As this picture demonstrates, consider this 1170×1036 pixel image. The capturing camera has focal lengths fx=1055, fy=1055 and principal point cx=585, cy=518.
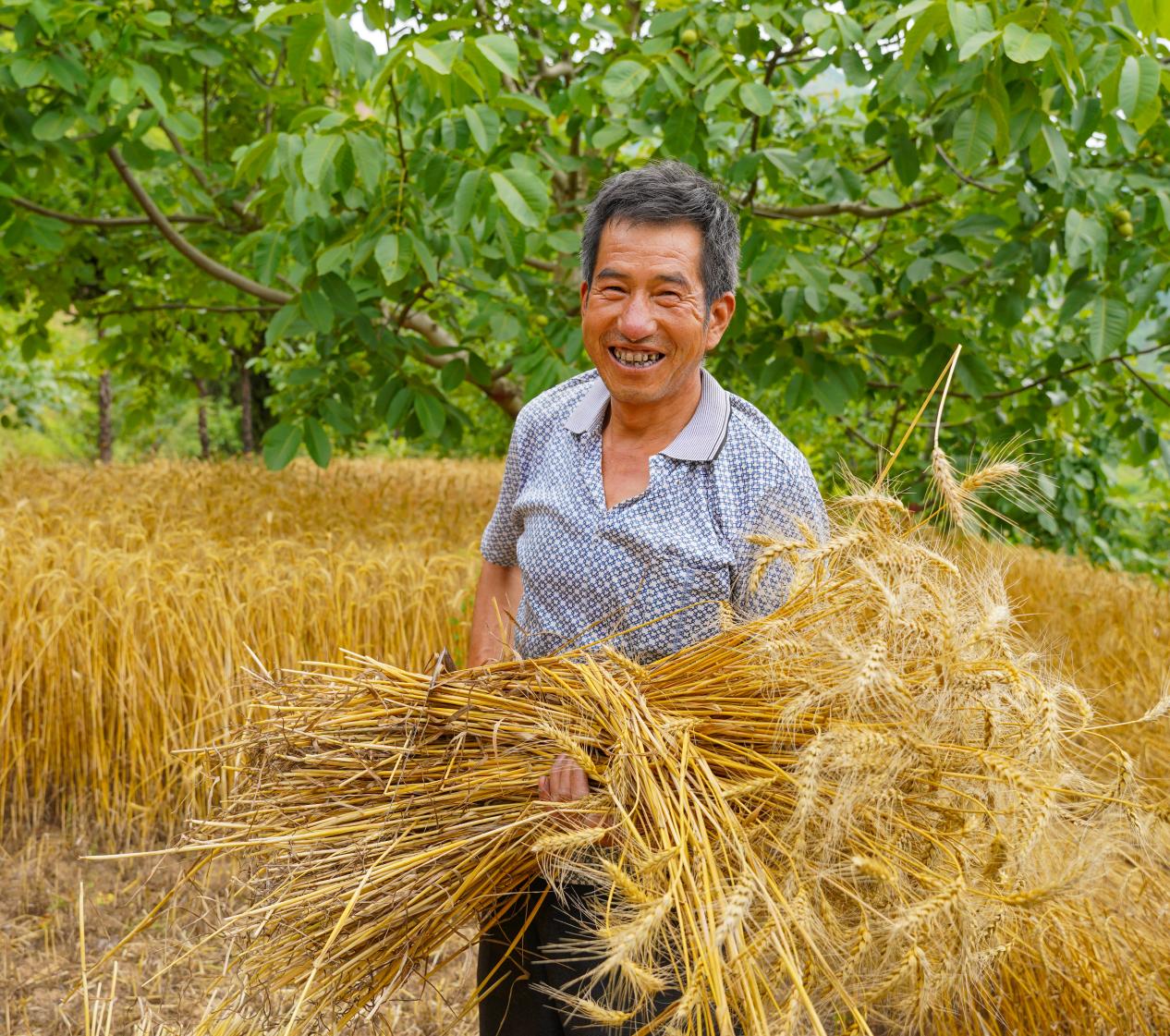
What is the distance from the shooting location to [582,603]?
4.51ft

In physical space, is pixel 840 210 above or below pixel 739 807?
above

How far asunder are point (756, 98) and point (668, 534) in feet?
5.63

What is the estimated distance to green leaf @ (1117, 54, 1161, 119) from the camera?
2090 millimetres

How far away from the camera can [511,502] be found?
1608 millimetres

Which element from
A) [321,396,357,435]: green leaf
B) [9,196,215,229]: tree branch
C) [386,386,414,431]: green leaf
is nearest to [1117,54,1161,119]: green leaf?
[386,386,414,431]: green leaf

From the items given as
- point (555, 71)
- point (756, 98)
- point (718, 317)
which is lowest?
point (718, 317)

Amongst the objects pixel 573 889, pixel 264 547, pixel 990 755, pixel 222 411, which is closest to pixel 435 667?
pixel 573 889

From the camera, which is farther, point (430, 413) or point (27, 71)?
point (430, 413)

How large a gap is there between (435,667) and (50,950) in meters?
1.93

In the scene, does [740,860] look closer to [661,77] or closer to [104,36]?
[661,77]

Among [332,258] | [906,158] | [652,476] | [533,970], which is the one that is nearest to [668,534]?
[652,476]

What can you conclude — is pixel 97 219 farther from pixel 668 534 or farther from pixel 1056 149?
pixel 668 534

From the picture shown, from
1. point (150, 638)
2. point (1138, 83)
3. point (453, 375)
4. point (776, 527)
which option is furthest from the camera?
point (453, 375)

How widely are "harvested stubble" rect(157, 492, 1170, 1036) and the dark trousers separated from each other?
0.41 feet
